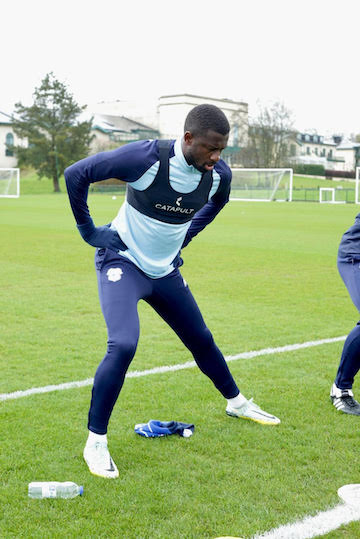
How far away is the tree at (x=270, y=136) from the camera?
87188mm

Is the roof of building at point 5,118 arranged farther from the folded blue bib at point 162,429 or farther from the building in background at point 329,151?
the folded blue bib at point 162,429

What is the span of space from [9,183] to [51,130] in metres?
20.8

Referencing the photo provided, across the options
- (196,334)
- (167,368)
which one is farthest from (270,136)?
(196,334)

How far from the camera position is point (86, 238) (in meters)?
4.59

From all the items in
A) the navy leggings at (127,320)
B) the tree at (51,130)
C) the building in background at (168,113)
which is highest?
the building in background at (168,113)

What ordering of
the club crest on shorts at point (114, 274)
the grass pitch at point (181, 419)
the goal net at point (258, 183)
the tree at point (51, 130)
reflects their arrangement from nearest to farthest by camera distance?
the grass pitch at point (181, 419), the club crest on shorts at point (114, 274), the goal net at point (258, 183), the tree at point (51, 130)

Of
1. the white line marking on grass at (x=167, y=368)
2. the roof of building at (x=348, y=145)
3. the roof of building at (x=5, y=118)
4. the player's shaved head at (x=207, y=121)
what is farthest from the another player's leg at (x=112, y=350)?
the roof of building at (x=348, y=145)

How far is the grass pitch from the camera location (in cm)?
380

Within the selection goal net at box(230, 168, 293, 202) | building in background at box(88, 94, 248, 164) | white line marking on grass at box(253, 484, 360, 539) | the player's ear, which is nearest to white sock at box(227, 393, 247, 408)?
white line marking on grass at box(253, 484, 360, 539)

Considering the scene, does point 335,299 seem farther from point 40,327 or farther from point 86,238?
point 86,238

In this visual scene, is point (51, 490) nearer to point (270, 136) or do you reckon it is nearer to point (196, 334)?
point (196, 334)

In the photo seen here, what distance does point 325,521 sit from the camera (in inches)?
146

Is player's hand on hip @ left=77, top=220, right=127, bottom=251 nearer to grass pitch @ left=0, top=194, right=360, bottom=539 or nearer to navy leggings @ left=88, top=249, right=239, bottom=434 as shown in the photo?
navy leggings @ left=88, top=249, right=239, bottom=434

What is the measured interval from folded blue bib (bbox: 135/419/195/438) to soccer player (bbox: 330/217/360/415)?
139 cm
